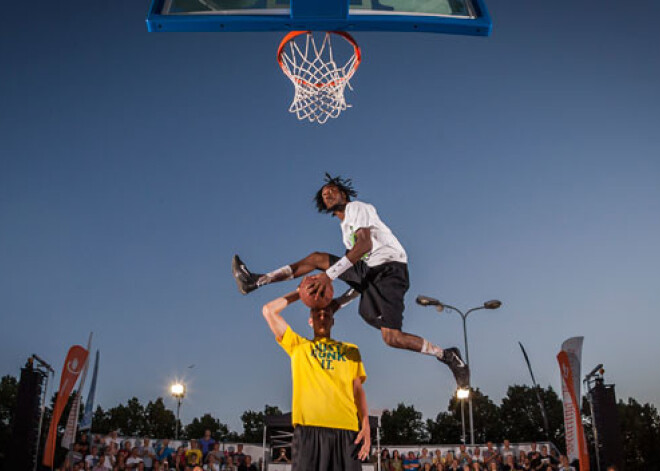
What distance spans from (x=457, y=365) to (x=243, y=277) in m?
2.41

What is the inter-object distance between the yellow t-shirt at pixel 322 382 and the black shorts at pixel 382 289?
4.62 feet

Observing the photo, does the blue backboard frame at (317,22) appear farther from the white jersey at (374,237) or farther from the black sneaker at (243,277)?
the black sneaker at (243,277)

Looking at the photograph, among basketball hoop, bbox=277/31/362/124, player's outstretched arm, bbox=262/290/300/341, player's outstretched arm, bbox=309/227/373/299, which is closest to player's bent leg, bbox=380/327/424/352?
player's outstretched arm, bbox=309/227/373/299

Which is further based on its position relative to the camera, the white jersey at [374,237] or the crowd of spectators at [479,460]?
the crowd of spectators at [479,460]

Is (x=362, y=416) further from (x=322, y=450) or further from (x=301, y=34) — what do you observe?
(x=301, y=34)

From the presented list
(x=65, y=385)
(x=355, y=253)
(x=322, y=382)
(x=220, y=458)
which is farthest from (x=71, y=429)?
(x=322, y=382)

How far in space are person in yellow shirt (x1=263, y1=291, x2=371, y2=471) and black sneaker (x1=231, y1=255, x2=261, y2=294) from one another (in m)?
1.60

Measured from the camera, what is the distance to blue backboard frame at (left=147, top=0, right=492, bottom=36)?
529cm

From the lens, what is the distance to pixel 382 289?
5578 mm

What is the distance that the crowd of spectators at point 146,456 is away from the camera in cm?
1345

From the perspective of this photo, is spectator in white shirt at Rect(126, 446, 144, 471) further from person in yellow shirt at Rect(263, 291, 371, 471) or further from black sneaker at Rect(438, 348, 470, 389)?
person in yellow shirt at Rect(263, 291, 371, 471)

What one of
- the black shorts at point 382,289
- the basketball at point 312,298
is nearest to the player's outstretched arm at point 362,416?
the basketball at point 312,298

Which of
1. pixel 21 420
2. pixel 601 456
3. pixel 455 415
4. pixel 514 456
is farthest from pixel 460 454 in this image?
pixel 455 415

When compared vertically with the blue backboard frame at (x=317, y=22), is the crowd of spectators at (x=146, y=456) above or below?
below
